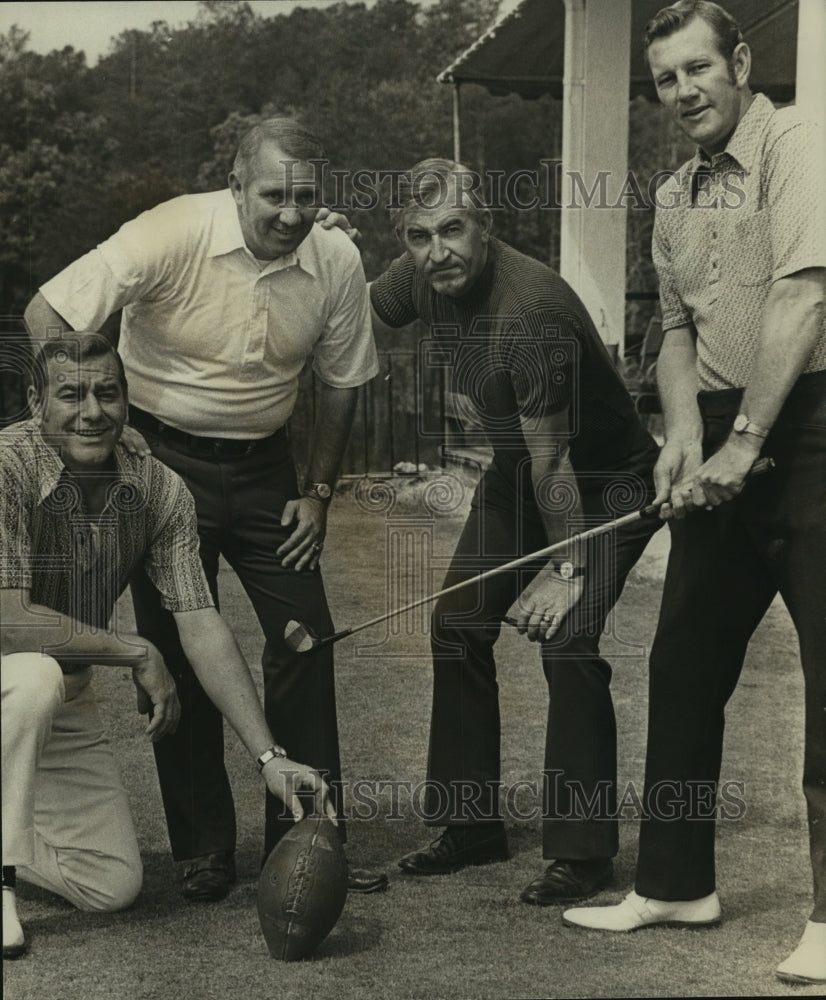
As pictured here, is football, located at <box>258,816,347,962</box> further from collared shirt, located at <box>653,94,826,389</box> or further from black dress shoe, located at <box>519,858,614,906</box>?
collared shirt, located at <box>653,94,826,389</box>

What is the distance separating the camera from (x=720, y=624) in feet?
12.6

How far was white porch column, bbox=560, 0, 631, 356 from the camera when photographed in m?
4.02

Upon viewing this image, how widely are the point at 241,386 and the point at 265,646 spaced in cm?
70

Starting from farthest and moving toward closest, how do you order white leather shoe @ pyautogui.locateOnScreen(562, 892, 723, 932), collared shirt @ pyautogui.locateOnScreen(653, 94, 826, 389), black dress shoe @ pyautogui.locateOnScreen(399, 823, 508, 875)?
1. black dress shoe @ pyautogui.locateOnScreen(399, 823, 508, 875)
2. white leather shoe @ pyautogui.locateOnScreen(562, 892, 723, 932)
3. collared shirt @ pyautogui.locateOnScreen(653, 94, 826, 389)

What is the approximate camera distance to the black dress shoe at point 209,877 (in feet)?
13.1

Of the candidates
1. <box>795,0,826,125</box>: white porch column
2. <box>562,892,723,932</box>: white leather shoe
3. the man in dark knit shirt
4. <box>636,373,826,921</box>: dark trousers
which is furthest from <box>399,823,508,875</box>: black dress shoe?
<box>795,0,826,125</box>: white porch column

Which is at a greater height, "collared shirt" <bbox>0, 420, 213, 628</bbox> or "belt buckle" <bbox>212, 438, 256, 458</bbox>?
"belt buckle" <bbox>212, 438, 256, 458</bbox>

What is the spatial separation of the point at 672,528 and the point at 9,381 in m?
1.73

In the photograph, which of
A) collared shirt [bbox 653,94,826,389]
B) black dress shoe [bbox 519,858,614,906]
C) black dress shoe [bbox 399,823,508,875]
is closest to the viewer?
collared shirt [bbox 653,94,826,389]

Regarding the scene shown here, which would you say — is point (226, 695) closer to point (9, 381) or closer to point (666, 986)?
point (9, 381)

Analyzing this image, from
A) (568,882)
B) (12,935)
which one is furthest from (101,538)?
(568,882)

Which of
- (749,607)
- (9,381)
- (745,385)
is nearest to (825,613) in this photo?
(749,607)

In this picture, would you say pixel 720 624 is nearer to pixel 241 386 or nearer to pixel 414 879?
pixel 414 879

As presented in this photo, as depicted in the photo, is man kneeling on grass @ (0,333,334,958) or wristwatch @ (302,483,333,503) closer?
man kneeling on grass @ (0,333,334,958)
